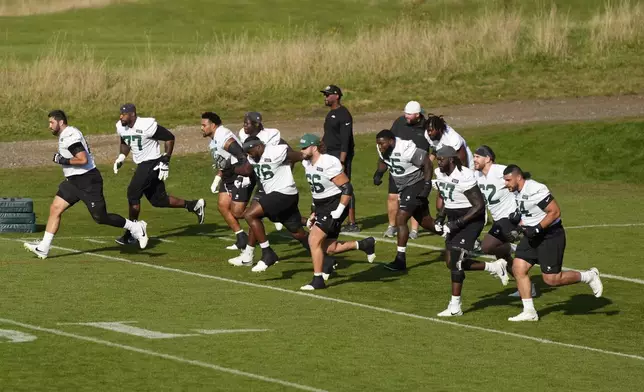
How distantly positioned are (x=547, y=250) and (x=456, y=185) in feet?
6.55

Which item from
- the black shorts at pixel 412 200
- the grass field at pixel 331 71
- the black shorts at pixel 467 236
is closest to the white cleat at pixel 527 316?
the black shorts at pixel 467 236

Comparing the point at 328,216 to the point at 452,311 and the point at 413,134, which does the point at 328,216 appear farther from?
the point at 413,134

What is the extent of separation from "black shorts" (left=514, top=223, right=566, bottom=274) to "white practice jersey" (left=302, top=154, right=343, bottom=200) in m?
3.08

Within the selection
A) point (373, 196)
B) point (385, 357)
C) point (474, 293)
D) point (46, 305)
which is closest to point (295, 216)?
point (474, 293)

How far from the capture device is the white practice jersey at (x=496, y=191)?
65.7ft

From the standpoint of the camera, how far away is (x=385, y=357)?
627 inches

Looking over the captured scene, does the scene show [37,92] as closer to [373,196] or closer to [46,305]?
[373,196]

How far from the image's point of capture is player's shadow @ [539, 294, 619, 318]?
19.4 metres

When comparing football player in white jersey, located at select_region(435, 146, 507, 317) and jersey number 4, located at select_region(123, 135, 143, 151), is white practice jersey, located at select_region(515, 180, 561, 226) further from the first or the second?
jersey number 4, located at select_region(123, 135, 143, 151)

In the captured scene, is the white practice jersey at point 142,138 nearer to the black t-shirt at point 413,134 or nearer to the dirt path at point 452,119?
the black t-shirt at point 413,134

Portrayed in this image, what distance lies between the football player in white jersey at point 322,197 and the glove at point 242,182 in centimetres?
242

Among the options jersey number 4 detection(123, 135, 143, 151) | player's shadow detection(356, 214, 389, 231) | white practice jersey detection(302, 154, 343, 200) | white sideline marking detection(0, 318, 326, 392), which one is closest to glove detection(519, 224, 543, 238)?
white practice jersey detection(302, 154, 343, 200)

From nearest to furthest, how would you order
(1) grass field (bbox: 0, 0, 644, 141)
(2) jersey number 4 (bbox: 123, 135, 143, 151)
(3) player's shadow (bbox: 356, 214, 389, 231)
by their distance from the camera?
(2) jersey number 4 (bbox: 123, 135, 143, 151) < (3) player's shadow (bbox: 356, 214, 389, 231) < (1) grass field (bbox: 0, 0, 644, 141)

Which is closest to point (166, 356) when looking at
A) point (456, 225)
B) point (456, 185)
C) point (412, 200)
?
point (456, 225)
